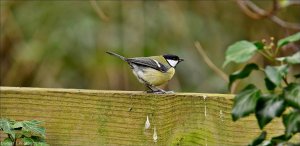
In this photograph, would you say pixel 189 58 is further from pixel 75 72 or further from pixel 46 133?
pixel 46 133

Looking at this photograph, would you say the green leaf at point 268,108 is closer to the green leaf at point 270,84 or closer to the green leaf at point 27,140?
the green leaf at point 270,84

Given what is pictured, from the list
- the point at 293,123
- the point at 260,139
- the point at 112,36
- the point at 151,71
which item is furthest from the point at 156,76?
the point at 112,36

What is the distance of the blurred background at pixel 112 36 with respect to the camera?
525 cm

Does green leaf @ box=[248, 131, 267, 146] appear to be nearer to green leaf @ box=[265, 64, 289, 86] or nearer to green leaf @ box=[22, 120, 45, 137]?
green leaf @ box=[265, 64, 289, 86]

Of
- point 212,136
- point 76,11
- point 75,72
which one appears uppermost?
point 76,11

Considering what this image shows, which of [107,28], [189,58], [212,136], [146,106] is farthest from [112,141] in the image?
[189,58]

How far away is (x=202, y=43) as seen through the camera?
5.57 metres

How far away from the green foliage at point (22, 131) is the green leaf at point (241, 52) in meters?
0.89

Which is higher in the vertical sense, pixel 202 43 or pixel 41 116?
pixel 202 43

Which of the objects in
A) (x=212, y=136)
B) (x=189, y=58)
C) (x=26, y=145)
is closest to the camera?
(x=212, y=136)

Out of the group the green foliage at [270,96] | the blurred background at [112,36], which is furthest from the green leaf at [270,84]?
the blurred background at [112,36]

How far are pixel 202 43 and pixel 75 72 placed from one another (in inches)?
41.1

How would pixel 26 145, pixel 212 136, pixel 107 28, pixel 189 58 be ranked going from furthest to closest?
1. pixel 189 58
2. pixel 107 28
3. pixel 26 145
4. pixel 212 136

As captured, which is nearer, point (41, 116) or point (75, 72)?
point (41, 116)
